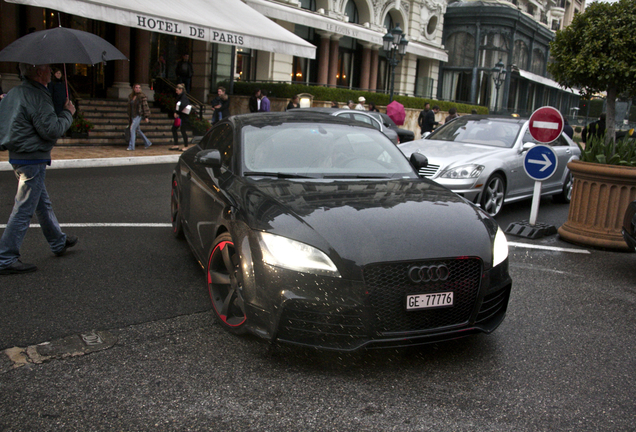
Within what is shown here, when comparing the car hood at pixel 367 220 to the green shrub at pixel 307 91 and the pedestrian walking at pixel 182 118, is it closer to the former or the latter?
the pedestrian walking at pixel 182 118

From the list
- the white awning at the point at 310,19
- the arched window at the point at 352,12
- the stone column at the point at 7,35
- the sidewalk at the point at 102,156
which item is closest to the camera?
the sidewalk at the point at 102,156

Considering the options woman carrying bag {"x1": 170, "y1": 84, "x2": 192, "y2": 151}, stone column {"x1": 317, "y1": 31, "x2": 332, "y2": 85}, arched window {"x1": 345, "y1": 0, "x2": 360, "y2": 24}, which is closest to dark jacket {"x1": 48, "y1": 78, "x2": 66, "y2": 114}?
woman carrying bag {"x1": 170, "y1": 84, "x2": 192, "y2": 151}

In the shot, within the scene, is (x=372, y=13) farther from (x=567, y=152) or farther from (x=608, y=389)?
(x=608, y=389)

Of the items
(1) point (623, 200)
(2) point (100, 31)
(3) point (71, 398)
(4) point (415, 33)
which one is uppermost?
(4) point (415, 33)

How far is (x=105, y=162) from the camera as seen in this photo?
12562mm

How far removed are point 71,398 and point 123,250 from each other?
9.93 feet

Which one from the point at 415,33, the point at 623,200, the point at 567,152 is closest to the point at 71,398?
the point at 623,200

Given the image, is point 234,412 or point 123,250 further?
point 123,250

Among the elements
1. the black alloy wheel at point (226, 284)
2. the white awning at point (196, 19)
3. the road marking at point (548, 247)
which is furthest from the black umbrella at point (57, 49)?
the white awning at point (196, 19)

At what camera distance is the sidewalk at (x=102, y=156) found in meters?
11.9

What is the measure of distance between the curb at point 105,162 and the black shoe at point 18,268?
265 inches

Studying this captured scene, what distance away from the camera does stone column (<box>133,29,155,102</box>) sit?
19953 mm

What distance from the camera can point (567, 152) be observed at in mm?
10250

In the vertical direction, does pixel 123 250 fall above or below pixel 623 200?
below
